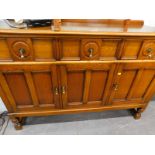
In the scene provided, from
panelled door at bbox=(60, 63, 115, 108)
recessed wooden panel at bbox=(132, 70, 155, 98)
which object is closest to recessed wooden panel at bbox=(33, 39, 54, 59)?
panelled door at bbox=(60, 63, 115, 108)

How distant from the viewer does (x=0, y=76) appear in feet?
2.98

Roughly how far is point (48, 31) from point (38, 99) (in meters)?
0.55

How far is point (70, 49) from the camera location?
86 cm

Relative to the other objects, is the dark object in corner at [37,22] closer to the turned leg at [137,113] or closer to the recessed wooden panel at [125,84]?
the recessed wooden panel at [125,84]

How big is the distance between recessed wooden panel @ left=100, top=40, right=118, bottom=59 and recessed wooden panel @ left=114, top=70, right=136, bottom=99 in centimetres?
19

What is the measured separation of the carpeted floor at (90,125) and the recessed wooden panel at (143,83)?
337mm

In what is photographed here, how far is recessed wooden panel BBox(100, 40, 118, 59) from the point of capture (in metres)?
0.87

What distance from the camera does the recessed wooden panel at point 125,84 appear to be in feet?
3.44


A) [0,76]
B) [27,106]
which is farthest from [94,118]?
[0,76]

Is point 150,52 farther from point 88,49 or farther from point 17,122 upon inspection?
point 17,122

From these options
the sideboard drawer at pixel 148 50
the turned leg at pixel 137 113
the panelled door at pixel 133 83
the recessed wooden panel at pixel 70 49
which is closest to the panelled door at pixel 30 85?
the recessed wooden panel at pixel 70 49

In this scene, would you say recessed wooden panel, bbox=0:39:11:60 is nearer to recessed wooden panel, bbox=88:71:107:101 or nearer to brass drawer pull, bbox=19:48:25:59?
brass drawer pull, bbox=19:48:25:59
